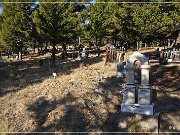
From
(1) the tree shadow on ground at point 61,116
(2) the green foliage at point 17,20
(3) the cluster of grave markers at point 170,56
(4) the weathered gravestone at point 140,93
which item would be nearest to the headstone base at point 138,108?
(4) the weathered gravestone at point 140,93

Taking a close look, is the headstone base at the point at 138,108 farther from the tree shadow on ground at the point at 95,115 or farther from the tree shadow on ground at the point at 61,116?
the tree shadow on ground at the point at 61,116

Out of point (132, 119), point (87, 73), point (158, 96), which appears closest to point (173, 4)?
point (87, 73)

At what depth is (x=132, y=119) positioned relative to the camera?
13328mm

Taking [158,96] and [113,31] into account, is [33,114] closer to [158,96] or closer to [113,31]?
[158,96]

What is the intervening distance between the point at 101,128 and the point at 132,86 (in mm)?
2451

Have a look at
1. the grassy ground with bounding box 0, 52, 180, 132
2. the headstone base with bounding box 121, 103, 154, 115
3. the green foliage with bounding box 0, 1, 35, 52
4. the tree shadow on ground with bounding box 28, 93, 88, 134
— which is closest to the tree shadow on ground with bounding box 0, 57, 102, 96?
the grassy ground with bounding box 0, 52, 180, 132

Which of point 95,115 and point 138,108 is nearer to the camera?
point 95,115

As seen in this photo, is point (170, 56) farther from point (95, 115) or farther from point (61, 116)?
point (61, 116)

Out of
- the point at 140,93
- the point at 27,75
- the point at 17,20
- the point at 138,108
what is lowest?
the point at 27,75

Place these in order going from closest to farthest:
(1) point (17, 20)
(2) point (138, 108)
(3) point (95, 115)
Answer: (3) point (95, 115), (2) point (138, 108), (1) point (17, 20)

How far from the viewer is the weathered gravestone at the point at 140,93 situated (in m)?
13.6

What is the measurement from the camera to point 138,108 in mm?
13703

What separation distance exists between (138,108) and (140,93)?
64cm

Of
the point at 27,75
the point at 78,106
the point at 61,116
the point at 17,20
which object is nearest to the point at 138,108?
the point at 78,106
